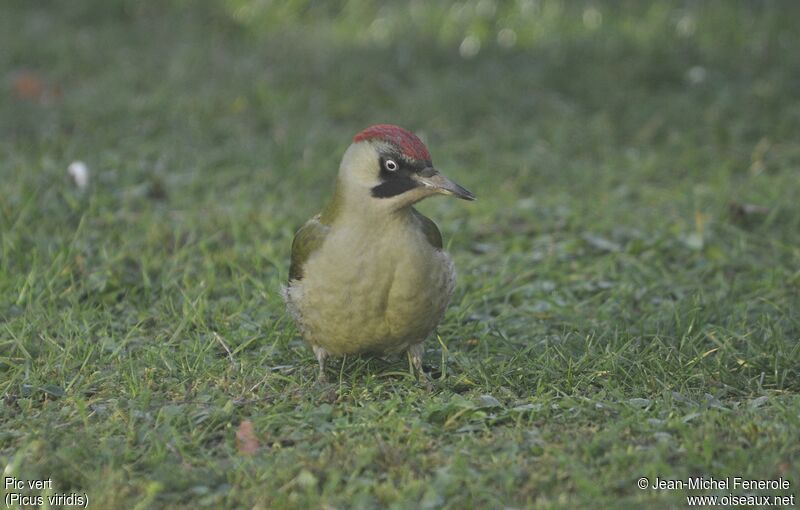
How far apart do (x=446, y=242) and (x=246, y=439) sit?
2508 millimetres

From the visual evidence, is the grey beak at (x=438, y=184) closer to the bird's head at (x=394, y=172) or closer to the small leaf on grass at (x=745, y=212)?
the bird's head at (x=394, y=172)

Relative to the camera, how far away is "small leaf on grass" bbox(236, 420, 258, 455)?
4023 millimetres

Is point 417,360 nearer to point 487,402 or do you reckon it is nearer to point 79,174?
point 487,402

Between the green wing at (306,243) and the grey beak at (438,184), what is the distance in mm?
439

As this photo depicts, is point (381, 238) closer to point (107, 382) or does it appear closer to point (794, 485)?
point (107, 382)

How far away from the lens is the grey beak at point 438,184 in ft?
14.4

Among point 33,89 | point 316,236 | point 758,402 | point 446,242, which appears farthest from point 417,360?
point 33,89

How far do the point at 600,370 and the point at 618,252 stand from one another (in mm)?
1562

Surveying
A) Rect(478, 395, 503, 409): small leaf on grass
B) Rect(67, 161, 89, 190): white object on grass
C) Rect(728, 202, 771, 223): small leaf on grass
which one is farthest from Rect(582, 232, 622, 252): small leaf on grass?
Rect(67, 161, 89, 190): white object on grass

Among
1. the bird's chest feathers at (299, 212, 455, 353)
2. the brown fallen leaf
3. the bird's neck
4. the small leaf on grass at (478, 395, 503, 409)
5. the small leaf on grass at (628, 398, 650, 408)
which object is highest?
the bird's neck

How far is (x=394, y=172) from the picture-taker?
446 cm

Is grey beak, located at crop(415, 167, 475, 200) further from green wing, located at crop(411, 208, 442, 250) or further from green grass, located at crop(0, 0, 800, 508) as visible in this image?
green grass, located at crop(0, 0, 800, 508)

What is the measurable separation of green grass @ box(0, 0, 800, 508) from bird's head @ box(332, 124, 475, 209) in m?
0.75

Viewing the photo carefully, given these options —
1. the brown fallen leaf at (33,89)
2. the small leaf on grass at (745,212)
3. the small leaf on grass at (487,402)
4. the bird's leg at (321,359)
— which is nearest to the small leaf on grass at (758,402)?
the small leaf on grass at (487,402)
